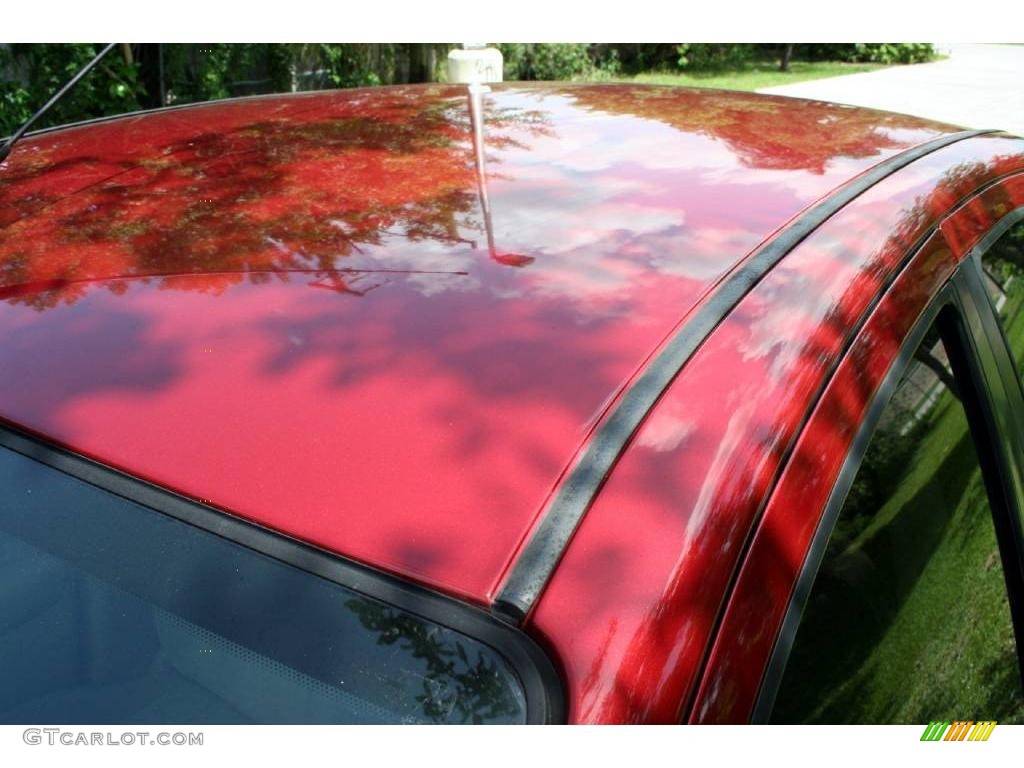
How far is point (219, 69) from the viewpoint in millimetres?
8773

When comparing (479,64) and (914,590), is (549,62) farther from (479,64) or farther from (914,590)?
(914,590)

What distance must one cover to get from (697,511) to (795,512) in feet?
0.41

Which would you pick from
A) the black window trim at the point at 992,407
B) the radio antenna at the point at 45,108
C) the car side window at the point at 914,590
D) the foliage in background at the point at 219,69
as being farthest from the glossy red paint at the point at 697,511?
the foliage in background at the point at 219,69

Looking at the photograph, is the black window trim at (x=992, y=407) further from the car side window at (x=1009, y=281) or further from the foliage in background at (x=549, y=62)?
the foliage in background at (x=549, y=62)

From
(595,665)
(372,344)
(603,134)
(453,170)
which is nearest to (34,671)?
(372,344)

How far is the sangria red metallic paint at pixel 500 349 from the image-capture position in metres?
0.93

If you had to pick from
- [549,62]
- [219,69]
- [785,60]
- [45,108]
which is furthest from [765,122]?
[785,60]

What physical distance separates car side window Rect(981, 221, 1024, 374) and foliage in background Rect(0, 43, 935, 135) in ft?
22.0

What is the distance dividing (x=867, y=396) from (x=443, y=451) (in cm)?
54

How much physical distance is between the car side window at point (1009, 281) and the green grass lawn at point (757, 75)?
12887mm

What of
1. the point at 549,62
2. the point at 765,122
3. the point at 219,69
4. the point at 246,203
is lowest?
the point at 246,203
